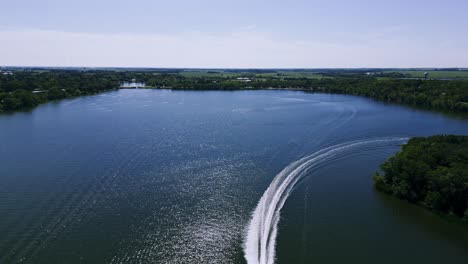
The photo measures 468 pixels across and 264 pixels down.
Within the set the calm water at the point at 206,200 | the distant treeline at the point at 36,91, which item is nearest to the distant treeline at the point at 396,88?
the distant treeline at the point at 36,91

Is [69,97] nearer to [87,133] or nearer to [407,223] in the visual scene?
[87,133]

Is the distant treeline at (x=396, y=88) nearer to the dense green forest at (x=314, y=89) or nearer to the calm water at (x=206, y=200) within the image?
the dense green forest at (x=314, y=89)

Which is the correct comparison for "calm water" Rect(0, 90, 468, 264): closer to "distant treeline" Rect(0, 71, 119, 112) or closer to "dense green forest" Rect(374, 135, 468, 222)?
"dense green forest" Rect(374, 135, 468, 222)

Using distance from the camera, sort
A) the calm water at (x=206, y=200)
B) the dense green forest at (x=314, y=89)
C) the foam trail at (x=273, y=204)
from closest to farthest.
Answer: the foam trail at (x=273, y=204) → the calm water at (x=206, y=200) → the dense green forest at (x=314, y=89)

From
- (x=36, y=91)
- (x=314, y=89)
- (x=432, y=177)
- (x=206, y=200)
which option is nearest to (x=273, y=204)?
(x=206, y=200)

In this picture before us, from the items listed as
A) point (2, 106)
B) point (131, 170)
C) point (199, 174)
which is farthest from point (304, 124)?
point (2, 106)
